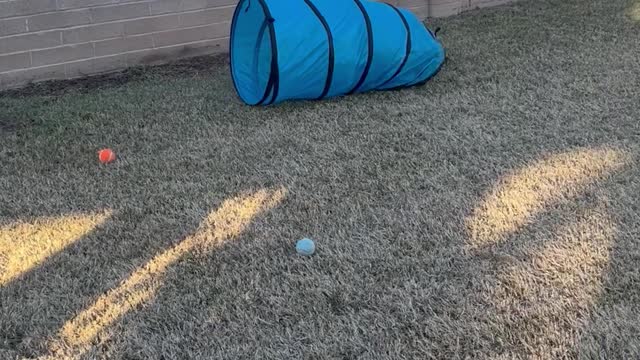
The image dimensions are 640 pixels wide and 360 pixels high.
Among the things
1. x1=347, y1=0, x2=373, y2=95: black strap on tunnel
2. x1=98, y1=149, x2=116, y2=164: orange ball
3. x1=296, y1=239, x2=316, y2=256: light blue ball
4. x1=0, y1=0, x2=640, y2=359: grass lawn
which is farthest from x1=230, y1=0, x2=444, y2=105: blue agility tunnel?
x1=296, y1=239, x2=316, y2=256: light blue ball

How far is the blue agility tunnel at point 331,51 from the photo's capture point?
4.05 metres

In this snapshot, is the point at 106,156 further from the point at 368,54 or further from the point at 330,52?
the point at 368,54

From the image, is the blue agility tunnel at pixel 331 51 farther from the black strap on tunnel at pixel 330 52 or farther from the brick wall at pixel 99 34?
the brick wall at pixel 99 34

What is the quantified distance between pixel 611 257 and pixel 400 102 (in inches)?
81.5

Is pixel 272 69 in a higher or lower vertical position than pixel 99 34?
higher

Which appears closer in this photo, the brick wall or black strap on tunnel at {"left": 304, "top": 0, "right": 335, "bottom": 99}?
black strap on tunnel at {"left": 304, "top": 0, "right": 335, "bottom": 99}

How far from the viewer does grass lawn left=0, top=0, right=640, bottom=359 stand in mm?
2053

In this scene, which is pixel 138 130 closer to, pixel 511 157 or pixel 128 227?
pixel 128 227

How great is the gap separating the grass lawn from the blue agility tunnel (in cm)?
12

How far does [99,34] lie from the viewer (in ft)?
17.3

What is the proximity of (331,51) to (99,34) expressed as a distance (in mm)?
2239

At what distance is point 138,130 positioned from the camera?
396 centimetres

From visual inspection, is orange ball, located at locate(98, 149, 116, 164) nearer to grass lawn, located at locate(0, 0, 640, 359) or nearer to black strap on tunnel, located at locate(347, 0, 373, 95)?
grass lawn, located at locate(0, 0, 640, 359)

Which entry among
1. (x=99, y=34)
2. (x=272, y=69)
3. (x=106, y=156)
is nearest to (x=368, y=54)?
(x=272, y=69)
